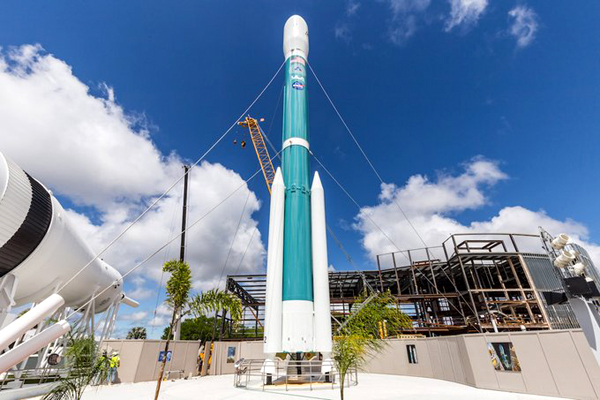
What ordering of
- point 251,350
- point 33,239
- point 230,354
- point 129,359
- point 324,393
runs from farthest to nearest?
1. point 251,350
2. point 230,354
3. point 129,359
4. point 324,393
5. point 33,239

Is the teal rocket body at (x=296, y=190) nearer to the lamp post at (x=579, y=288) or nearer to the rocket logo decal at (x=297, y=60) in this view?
the rocket logo decal at (x=297, y=60)

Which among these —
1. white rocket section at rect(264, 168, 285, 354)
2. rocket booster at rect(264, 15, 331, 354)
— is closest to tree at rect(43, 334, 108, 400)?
white rocket section at rect(264, 168, 285, 354)

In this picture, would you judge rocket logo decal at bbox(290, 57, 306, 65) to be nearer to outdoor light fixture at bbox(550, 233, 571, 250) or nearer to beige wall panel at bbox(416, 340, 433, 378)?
outdoor light fixture at bbox(550, 233, 571, 250)

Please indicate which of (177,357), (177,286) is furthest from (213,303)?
(177,357)

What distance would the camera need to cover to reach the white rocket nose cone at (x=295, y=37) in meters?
24.6

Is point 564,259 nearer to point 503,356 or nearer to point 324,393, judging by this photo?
point 503,356

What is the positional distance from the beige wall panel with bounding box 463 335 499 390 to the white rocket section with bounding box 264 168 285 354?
398 inches

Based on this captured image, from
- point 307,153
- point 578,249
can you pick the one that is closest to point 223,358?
point 307,153

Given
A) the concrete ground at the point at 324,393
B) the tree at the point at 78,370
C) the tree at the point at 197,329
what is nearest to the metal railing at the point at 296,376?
the concrete ground at the point at 324,393

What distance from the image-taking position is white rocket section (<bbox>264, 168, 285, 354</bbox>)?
15.6 m

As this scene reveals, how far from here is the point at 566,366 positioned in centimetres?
1148

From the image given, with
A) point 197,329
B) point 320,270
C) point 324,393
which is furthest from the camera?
point 197,329

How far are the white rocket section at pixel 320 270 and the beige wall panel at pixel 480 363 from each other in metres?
7.38

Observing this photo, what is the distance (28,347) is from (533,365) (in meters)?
17.1
